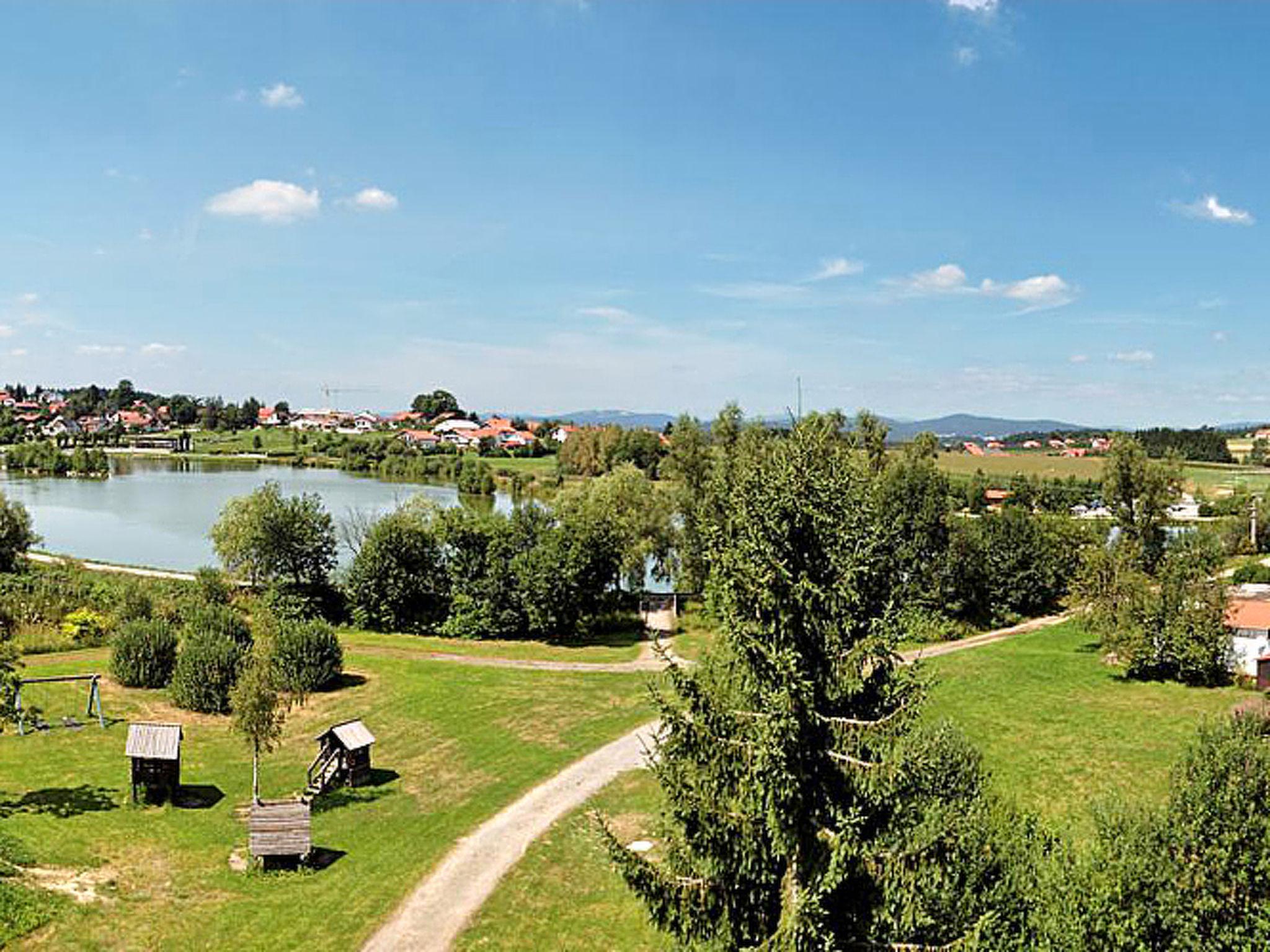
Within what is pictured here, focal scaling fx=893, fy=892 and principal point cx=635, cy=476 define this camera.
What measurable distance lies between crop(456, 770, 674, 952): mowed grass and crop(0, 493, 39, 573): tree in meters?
36.9

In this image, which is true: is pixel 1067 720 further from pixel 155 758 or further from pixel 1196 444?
pixel 1196 444

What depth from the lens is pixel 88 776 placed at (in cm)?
2005

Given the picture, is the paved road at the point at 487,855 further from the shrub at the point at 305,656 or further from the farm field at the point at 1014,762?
the shrub at the point at 305,656

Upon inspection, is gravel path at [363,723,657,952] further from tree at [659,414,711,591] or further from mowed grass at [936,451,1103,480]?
mowed grass at [936,451,1103,480]

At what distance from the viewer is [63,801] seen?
60.6ft

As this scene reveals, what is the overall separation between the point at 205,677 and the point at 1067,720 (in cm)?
2468

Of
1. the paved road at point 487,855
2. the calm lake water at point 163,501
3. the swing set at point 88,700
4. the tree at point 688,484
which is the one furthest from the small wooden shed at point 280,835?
the calm lake water at point 163,501

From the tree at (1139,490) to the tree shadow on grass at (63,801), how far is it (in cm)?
4265

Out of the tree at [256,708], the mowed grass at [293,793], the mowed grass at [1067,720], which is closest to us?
the mowed grass at [293,793]

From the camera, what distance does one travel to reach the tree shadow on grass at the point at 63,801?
17.7m

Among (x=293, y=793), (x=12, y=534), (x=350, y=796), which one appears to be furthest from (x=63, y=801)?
(x=12, y=534)

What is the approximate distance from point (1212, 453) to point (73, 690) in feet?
438

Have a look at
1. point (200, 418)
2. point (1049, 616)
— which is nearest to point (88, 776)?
point (1049, 616)

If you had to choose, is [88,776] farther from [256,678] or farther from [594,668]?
[594,668]
